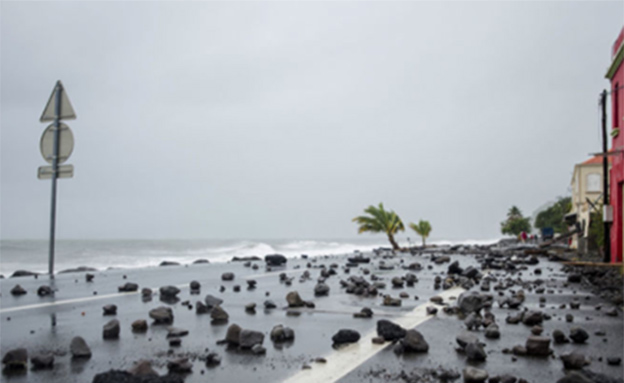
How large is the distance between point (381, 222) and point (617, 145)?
21.9m

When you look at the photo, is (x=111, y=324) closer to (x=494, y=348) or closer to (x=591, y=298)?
(x=494, y=348)

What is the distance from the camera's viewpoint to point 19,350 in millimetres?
4828

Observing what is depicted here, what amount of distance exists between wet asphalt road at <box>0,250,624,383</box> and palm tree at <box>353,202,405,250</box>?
2990 cm

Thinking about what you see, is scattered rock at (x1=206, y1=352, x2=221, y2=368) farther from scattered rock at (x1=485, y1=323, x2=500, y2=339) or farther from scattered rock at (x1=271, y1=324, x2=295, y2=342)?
scattered rock at (x1=485, y1=323, x2=500, y2=339)

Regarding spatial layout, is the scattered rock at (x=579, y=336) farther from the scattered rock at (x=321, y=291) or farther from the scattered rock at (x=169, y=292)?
the scattered rock at (x=169, y=292)

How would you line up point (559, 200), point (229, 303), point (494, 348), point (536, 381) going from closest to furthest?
point (536, 381) → point (494, 348) → point (229, 303) → point (559, 200)

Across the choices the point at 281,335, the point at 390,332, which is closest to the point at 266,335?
the point at 281,335

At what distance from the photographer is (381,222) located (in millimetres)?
40875

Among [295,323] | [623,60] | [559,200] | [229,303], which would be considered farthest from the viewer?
[559,200]

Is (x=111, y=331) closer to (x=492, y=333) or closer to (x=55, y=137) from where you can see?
(x=492, y=333)

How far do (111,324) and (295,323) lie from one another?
7.84 ft

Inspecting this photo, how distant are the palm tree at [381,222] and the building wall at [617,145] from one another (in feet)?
66.6

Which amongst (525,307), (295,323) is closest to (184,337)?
(295,323)

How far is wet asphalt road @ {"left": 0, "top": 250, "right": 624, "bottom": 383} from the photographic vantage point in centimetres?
456
